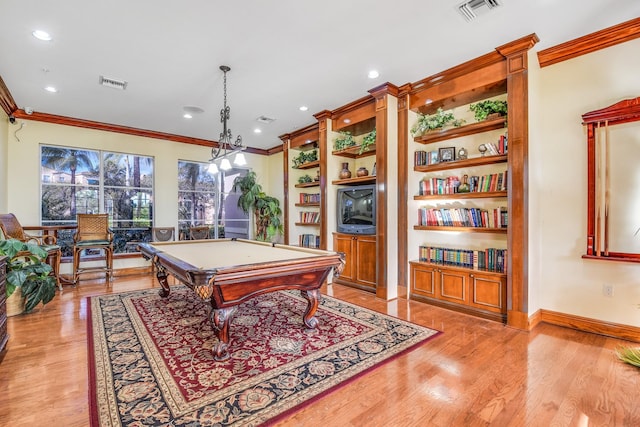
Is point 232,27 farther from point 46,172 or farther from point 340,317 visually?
point 46,172

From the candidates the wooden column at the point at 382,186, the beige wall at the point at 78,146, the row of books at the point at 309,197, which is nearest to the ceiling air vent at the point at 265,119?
the row of books at the point at 309,197

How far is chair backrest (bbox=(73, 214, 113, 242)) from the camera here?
488 cm

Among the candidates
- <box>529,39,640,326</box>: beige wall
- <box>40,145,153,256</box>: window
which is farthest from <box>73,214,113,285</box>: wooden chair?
<box>529,39,640,326</box>: beige wall

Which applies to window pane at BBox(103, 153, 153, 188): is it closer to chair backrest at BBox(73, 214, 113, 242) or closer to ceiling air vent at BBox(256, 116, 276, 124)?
chair backrest at BBox(73, 214, 113, 242)

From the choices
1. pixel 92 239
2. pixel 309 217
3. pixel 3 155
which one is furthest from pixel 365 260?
pixel 3 155

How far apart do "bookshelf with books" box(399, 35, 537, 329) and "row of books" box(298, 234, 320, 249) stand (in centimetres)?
214

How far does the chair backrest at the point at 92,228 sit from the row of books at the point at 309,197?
11.3 feet

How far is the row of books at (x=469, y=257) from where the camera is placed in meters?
3.30

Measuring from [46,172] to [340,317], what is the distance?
219 inches

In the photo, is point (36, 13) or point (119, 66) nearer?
point (36, 13)

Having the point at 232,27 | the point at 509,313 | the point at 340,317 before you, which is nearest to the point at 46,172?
the point at 232,27

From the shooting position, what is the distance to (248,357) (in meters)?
2.37

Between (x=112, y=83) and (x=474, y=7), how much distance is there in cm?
406

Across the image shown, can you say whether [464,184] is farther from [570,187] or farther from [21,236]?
[21,236]
